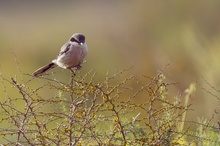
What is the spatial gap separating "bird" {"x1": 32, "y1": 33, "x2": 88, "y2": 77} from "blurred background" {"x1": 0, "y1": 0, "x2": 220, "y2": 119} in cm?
189

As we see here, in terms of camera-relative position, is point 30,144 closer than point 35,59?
Yes

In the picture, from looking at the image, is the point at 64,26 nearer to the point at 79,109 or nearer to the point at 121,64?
the point at 121,64

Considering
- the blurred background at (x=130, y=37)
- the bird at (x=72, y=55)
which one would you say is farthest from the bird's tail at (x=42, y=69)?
the blurred background at (x=130, y=37)

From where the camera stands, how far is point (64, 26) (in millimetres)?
22266

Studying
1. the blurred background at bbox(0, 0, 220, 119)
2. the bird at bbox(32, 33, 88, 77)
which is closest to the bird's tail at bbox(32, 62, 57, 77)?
the bird at bbox(32, 33, 88, 77)

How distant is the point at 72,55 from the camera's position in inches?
278

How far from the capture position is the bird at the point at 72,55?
700 centimetres

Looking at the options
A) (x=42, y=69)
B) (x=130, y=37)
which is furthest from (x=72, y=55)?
(x=130, y=37)

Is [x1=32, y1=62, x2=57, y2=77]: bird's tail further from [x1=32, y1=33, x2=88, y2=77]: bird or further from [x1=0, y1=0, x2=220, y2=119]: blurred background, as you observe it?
[x1=0, y1=0, x2=220, y2=119]: blurred background

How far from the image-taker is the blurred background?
12562mm

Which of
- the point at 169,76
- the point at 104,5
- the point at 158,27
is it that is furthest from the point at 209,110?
the point at 104,5

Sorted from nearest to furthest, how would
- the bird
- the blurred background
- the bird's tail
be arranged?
the bird's tail → the bird → the blurred background

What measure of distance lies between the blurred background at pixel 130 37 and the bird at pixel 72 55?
1.89 meters

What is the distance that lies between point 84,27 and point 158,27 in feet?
20.4
